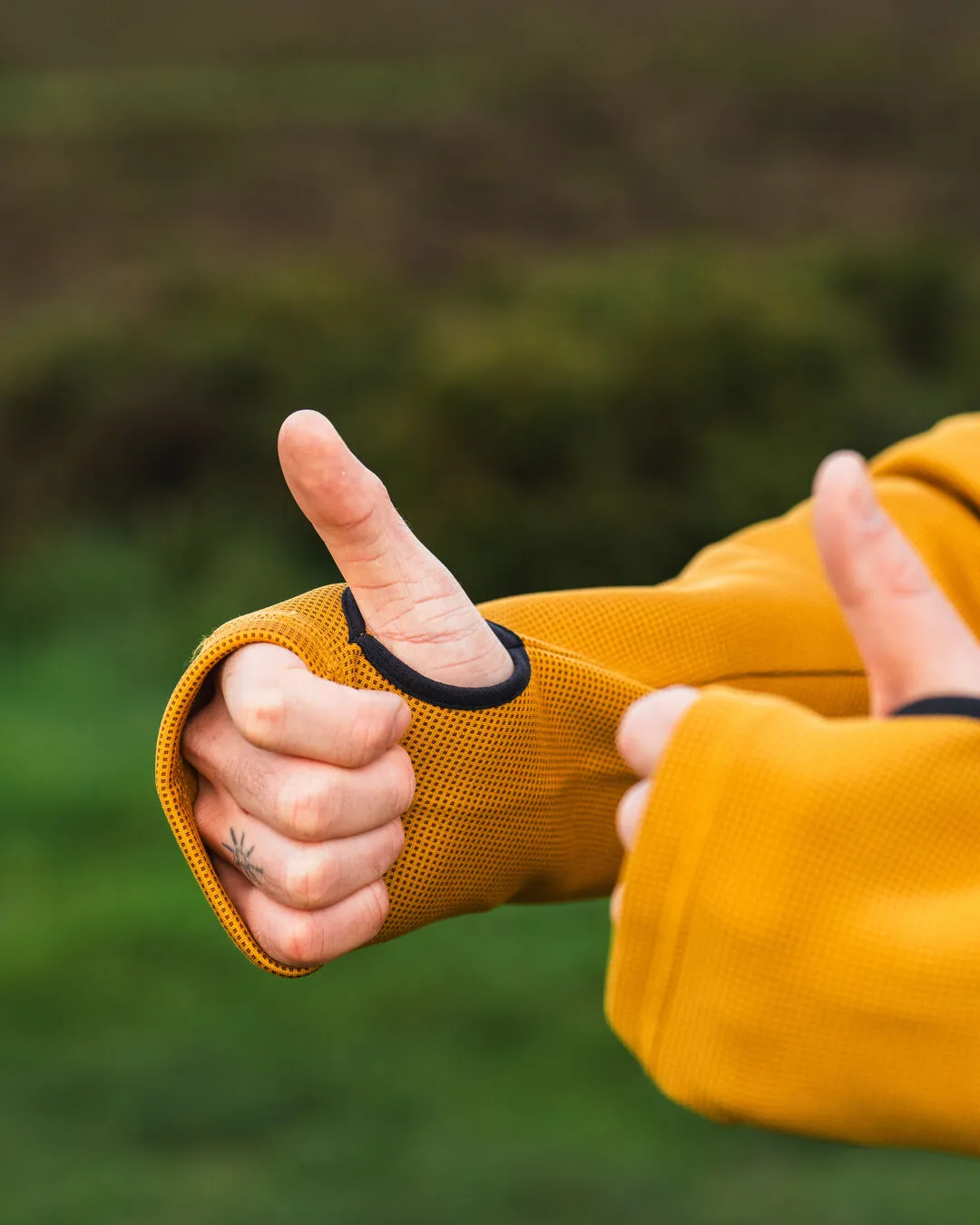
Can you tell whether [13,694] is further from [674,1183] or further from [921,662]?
[921,662]

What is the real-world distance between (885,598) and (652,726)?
11 cm

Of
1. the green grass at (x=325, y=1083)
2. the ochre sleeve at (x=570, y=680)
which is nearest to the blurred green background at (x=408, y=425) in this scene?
the green grass at (x=325, y=1083)

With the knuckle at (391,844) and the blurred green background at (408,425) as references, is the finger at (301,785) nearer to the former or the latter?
the knuckle at (391,844)

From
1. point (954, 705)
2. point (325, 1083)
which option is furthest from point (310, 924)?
point (325, 1083)

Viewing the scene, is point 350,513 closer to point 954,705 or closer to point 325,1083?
point 954,705

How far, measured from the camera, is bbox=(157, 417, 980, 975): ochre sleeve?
737mm

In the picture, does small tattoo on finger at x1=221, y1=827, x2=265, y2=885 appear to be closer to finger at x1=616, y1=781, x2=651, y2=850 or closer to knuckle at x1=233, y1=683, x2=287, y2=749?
knuckle at x1=233, y1=683, x2=287, y2=749

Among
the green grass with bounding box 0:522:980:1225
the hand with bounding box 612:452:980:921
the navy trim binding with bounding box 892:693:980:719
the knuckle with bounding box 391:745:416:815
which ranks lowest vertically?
the green grass with bounding box 0:522:980:1225

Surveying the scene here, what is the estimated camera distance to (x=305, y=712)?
668mm

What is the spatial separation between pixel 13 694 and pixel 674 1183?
2.21 meters

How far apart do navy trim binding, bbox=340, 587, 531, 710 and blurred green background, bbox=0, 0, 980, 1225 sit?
1.39 metres

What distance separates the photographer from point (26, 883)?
269 centimetres

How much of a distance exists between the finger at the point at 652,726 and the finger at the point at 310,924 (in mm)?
209

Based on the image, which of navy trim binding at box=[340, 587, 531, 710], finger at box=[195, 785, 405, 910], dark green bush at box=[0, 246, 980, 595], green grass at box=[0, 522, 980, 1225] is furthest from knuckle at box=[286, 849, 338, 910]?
dark green bush at box=[0, 246, 980, 595]
